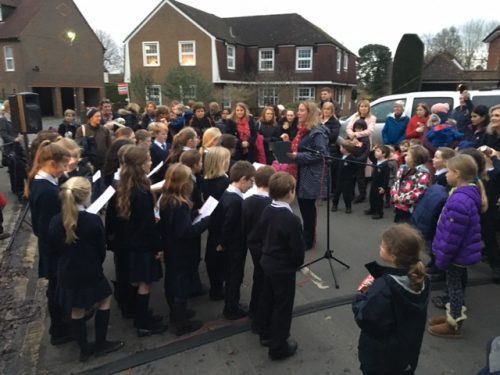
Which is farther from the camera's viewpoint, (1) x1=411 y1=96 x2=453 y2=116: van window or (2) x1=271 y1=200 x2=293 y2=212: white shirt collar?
(1) x1=411 y1=96 x2=453 y2=116: van window

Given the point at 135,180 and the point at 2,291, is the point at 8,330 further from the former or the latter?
the point at 135,180

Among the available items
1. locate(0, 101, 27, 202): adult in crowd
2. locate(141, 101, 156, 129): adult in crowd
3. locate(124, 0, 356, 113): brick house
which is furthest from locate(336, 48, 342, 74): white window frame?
locate(0, 101, 27, 202): adult in crowd

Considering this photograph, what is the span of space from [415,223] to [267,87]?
26.0 m

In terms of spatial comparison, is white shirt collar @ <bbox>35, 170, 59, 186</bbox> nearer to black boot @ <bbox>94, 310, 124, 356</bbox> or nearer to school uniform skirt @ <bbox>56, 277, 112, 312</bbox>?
school uniform skirt @ <bbox>56, 277, 112, 312</bbox>

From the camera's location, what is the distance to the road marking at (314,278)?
15.7ft

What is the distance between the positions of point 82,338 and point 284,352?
1.72m

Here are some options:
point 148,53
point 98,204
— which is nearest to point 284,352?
point 98,204

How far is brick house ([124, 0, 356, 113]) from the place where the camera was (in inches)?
1198

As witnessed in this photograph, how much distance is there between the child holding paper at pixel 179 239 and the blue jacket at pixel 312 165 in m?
1.99

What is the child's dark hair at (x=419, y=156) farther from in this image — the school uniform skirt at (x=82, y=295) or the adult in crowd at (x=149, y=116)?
the adult in crowd at (x=149, y=116)

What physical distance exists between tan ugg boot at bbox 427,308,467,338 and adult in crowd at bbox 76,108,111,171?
565 cm

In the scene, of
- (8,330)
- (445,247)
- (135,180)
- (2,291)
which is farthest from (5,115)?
(445,247)

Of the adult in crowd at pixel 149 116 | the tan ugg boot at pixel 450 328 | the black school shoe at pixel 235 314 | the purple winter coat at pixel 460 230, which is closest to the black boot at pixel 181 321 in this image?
the black school shoe at pixel 235 314

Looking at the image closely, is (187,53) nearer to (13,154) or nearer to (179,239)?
(13,154)
